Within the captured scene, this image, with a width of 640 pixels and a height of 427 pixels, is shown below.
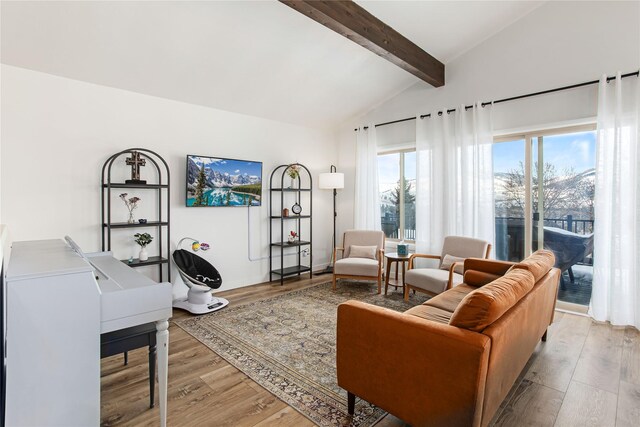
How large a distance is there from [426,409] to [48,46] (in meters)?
3.98

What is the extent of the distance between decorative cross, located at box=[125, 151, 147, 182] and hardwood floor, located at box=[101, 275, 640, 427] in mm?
1761

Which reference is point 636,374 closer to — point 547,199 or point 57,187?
point 547,199

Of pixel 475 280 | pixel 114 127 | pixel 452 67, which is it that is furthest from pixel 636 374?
pixel 114 127

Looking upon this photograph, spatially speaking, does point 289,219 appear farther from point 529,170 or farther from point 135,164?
point 529,170

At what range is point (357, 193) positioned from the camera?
5547mm

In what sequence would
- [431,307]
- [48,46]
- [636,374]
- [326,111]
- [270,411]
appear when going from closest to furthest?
[270,411], [636,374], [431,307], [48,46], [326,111]

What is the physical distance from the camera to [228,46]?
343 centimetres

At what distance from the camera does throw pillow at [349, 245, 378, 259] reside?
4738 mm

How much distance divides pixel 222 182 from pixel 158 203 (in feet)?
2.74

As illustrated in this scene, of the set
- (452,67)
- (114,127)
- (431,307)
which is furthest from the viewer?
(452,67)

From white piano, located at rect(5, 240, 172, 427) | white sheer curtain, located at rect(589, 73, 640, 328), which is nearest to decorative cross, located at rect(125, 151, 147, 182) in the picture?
white piano, located at rect(5, 240, 172, 427)

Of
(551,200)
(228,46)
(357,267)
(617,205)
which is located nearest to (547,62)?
(551,200)

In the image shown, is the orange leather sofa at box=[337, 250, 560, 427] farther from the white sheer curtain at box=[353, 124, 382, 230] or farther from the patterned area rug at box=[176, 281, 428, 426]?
the white sheer curtain at box=[353, 124, 382, 230]

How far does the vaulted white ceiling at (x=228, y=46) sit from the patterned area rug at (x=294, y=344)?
264 centimetres
